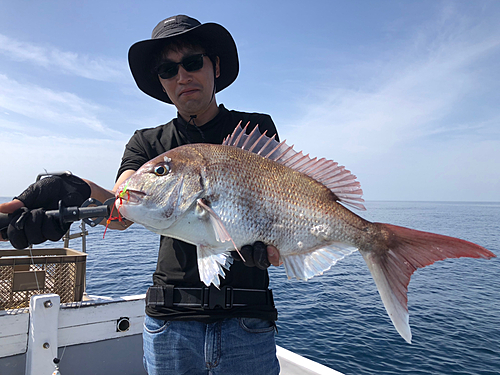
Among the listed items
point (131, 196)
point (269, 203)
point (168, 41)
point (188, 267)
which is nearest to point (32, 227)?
point (131, 196)

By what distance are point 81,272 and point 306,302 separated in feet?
36.1

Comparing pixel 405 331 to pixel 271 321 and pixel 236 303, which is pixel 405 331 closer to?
pixel 271 321

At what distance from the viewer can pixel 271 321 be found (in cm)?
234

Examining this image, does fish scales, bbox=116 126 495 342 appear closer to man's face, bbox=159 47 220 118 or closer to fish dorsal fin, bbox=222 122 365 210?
fish dorsal fin, bbox=222 122 365 210

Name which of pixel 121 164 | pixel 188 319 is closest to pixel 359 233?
pixel 188 319

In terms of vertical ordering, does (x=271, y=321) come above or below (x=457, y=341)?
above

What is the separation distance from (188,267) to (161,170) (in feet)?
2.61

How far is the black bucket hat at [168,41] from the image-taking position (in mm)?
2609

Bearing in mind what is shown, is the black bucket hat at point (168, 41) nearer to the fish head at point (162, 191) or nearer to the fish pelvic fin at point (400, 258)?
the fish head at point (162, 191)

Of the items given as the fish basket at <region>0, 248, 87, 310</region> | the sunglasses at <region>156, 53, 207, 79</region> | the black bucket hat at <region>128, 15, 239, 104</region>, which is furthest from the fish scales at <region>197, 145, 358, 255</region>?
the fish basket at <region>0, 248, 87, 310</region>

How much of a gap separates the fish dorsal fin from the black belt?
38.5 inches

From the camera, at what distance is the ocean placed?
29.4ft

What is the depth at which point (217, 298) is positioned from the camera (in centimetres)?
219

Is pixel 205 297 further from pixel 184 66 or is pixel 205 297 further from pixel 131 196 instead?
pixel 184 66
